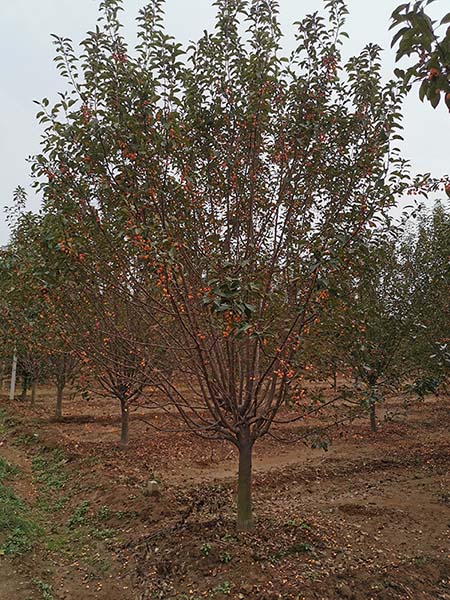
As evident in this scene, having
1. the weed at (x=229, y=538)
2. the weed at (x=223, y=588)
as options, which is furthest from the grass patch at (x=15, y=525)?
the weed at (x=223, y=588)

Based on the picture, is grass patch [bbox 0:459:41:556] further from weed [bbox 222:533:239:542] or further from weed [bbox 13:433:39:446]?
weed [bbox 13:433:39:446]

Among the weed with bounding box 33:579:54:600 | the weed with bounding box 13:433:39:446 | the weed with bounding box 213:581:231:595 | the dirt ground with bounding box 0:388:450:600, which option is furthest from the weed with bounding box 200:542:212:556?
the weed with bounding box 13:433:39:446

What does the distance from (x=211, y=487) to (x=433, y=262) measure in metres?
7.15

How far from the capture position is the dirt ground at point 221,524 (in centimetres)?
431

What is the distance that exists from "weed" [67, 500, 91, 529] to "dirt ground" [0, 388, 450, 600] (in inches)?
0.9

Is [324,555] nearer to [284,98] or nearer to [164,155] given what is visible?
[164,155]

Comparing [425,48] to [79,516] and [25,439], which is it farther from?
[25,439]

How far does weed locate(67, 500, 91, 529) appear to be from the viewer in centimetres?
621

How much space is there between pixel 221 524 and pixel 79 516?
237 centimetres

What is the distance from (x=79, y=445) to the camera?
422 inches

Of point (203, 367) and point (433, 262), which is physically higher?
point (433, 262)

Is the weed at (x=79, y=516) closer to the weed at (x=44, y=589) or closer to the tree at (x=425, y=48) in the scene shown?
the weed at (x=44, y=589)

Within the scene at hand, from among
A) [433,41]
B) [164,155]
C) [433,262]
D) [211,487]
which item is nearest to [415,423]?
[433,262]

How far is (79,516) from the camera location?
6395mm
